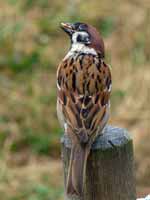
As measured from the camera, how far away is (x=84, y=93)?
3.96 m

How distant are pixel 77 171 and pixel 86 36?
1142 millimetres

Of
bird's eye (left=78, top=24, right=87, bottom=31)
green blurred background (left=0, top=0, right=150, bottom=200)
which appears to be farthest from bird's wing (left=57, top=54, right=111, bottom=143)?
green blurred background (left=0, top=0, right=150, bottom=200)

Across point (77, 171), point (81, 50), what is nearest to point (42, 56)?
point (81, 50)

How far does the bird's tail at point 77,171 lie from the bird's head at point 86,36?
3.09 feet

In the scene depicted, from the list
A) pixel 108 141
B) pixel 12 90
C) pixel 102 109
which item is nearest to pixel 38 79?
pixel 12 90

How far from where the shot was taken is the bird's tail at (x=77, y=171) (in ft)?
10.7

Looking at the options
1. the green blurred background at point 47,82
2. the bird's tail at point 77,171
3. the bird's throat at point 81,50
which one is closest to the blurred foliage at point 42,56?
the green blurred background at point 47,82

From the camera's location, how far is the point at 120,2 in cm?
873

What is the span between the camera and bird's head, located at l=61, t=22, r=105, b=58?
4242 mm

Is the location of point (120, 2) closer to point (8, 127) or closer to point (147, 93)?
point (147, 93)

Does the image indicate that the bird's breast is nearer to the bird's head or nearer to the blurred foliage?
the bird's head

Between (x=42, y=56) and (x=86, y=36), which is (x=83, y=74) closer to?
(x=86, y=36)

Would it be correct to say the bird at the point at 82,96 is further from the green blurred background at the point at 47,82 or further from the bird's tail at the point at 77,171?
the green blurred background at the point at 47,82

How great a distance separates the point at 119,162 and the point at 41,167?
11.2ft
